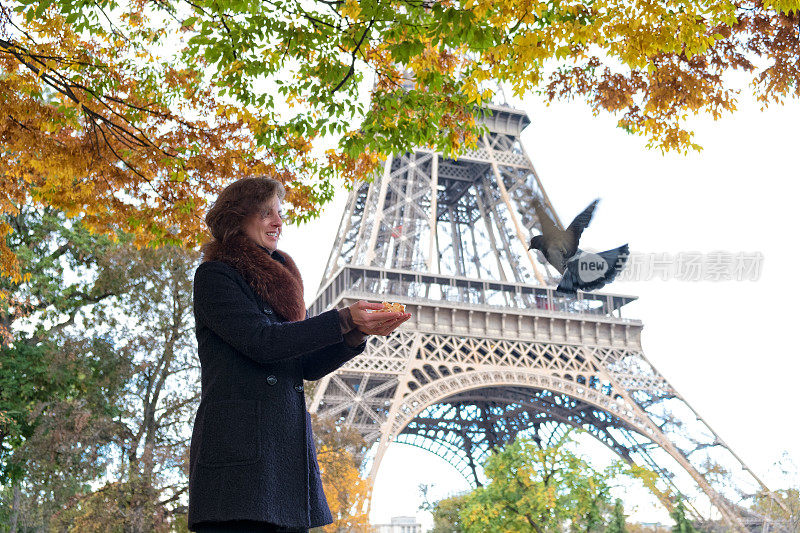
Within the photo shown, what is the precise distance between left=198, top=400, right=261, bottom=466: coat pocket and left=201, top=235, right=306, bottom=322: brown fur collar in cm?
41

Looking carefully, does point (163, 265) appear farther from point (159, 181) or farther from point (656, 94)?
point (656, 94)

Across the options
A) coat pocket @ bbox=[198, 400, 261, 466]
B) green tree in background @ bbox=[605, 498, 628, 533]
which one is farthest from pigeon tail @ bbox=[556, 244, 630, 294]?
green tree in background @ bbox=[605, 498, 628, 533]

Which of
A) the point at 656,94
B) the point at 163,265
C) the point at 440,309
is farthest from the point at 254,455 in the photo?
the point at 440,309

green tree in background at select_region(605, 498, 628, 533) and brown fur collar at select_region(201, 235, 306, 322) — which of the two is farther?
green tree in background at select_region(605, 498, 628, 533)

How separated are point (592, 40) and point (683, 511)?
12892 millimetres

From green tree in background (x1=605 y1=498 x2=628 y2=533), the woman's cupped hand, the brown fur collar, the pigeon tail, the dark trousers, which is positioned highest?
the pigeon tail

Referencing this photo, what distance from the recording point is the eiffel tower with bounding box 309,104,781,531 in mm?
22688

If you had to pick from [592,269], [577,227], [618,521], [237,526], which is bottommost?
[237,526]

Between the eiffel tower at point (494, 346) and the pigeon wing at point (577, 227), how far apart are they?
46.1 feet

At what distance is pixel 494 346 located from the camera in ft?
83.8

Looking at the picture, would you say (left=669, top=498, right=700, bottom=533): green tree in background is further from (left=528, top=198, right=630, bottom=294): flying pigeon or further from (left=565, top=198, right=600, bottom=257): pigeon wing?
(left=565, top=198, right=600, bottom=257): pigeon wing

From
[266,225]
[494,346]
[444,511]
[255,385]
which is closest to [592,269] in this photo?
[266,225]

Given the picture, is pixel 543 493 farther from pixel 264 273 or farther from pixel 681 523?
pixel 264 273

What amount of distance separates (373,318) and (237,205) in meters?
0.72
